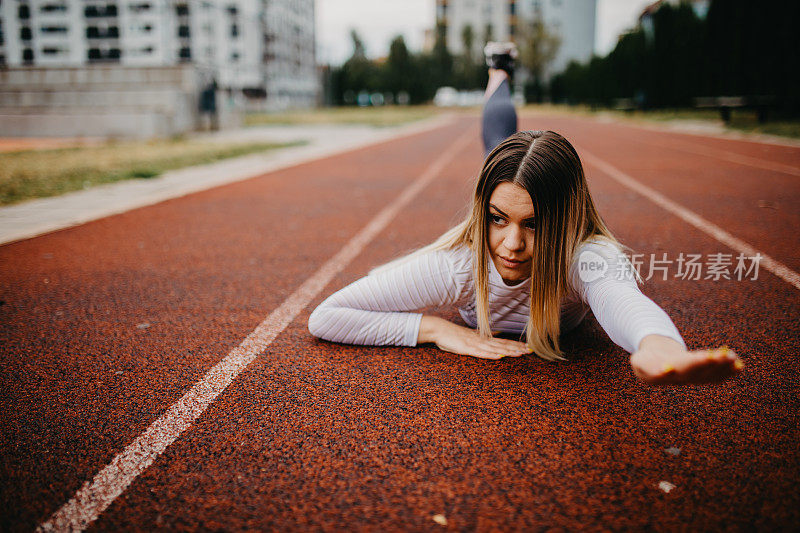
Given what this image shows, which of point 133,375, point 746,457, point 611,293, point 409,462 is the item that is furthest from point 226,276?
point 746,457

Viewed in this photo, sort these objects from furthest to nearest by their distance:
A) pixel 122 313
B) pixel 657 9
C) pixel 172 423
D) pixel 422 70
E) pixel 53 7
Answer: pixel 422 70
pixel 53 7
pixel 657 9
pixel 122 313
pixel 172 423

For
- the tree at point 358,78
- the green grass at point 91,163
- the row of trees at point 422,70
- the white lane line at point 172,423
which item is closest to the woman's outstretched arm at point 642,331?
the white lane line at point 172,423

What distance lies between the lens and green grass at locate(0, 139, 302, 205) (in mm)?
8195

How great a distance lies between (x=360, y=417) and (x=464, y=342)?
0.76m

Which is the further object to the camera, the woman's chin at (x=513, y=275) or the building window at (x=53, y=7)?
the building window at (x=53, y=7)

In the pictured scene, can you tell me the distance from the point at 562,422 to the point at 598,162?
11286mm

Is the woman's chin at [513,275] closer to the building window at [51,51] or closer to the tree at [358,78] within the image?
the building window at [51,51]

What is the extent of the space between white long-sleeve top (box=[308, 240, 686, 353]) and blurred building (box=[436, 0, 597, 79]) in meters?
93.9

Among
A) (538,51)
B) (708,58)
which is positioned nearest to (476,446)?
(708,58)

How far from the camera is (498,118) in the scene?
4.70 metres

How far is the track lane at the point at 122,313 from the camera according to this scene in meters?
2.15

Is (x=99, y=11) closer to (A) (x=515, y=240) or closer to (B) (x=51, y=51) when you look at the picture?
(B) (x=51, y=51)

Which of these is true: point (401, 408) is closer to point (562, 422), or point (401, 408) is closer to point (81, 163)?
point (562, 422)

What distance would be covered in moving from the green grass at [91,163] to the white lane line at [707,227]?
7.89 metres
